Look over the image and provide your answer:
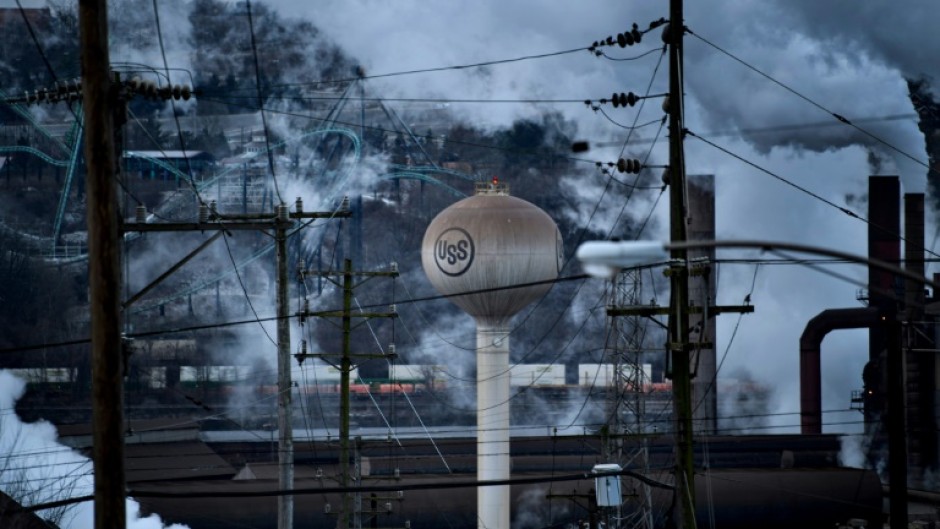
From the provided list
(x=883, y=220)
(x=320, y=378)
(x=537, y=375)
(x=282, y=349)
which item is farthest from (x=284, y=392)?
(x=537, y=375)

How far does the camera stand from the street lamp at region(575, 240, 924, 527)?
9.11 metres

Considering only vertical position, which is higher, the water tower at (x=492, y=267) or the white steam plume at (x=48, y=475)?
the water tower at (x=492, y=267)

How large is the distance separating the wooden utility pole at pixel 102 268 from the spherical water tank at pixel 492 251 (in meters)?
26.3

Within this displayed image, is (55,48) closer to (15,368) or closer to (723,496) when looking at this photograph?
(15,368)

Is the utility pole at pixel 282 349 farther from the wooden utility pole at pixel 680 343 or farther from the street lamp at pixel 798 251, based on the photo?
the wooden utility pole at pixel 680 343

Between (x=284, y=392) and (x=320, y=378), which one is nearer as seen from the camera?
(x=284, y=392)

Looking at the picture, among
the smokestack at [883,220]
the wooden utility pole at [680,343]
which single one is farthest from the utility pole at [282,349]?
the smokestack at [883,220]

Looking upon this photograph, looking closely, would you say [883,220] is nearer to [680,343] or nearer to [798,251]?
[680,343]

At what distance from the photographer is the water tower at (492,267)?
3984cm

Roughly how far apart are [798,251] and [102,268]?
6.31 m

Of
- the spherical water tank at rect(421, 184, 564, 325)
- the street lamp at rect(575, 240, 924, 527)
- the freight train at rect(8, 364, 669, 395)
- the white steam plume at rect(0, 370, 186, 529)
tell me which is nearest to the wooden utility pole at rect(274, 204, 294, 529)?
the street lamp at rect(575, 240, 924, 527)

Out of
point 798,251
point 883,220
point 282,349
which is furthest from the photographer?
point 883,220

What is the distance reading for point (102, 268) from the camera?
1298 cm

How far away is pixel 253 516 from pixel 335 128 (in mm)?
47103
